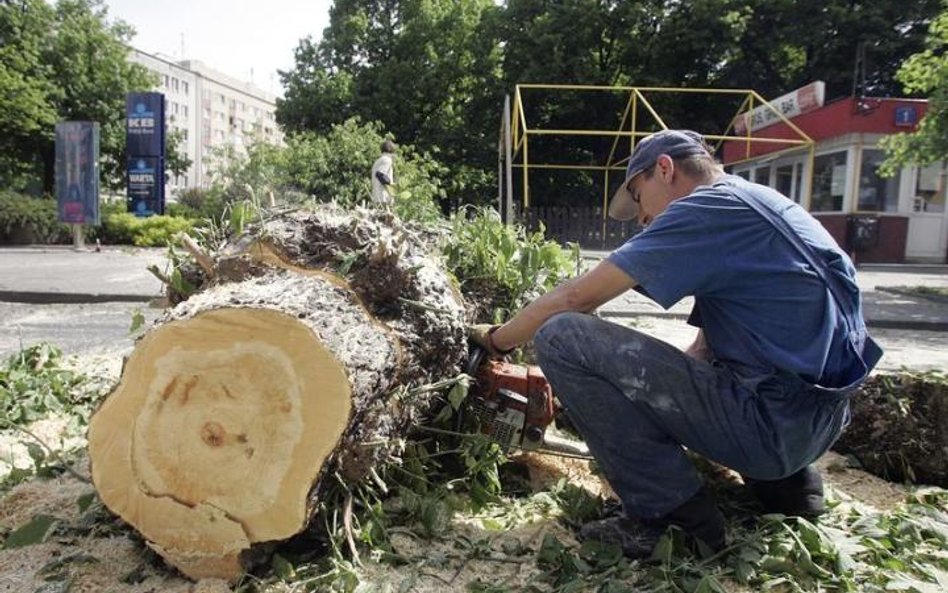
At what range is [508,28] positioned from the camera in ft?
94.6

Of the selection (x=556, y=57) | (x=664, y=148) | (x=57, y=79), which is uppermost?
(x=556, y=57)

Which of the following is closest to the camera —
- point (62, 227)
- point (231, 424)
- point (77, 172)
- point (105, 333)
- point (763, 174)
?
point (231, 424)

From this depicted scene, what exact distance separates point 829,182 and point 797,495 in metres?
16.4

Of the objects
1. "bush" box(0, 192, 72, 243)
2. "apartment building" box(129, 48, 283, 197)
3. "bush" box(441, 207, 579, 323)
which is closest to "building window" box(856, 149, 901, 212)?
"bush" box(441, 207, 579, 323)

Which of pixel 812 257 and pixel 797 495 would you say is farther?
pixel 797 495

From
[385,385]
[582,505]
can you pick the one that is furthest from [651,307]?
[385,385]

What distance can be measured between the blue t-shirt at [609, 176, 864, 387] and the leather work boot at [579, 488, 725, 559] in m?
0.45

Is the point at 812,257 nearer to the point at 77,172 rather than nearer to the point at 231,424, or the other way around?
the point at 231,424

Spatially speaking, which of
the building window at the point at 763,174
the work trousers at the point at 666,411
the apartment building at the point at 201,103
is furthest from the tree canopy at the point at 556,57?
the apartment building at the point at 201,103

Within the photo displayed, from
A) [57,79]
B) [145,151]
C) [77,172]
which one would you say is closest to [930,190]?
[145,151]

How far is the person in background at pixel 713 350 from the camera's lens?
1.92 metres

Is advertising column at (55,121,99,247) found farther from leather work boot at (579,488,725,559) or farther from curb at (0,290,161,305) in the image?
leather work boot at (579,488,725,559)

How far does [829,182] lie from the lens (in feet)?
54.7

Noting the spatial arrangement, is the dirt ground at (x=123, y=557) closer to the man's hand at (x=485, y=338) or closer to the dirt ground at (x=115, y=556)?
the dirt ground at (x=115, y=556)
